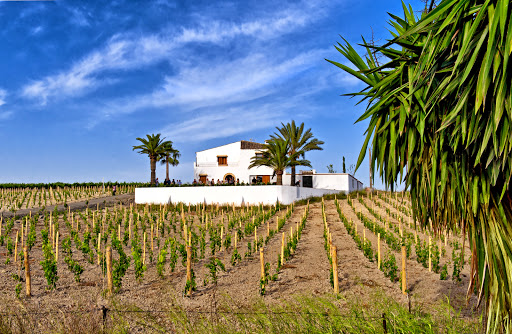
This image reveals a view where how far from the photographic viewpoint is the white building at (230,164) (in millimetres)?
46219

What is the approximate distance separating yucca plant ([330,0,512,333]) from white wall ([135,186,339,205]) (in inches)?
1007

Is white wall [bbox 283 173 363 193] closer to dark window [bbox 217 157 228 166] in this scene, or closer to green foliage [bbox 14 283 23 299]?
dark window [bbox 217 157 228 166]

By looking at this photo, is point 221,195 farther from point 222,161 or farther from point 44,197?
point 44,197

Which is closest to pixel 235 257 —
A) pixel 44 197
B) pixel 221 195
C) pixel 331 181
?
pixel 221 195

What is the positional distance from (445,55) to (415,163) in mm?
1451

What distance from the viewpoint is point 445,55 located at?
467cm

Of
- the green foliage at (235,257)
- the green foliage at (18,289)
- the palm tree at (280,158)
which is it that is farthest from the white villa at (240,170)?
the green foliage at (18,289)

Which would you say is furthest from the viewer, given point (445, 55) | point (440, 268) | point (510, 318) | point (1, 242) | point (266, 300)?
point (1, 242)

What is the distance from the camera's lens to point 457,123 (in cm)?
449

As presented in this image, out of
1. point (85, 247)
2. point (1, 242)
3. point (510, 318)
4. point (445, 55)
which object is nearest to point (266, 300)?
point (510, 318)

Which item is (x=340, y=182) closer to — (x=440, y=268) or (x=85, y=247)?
(x=440, y=268)

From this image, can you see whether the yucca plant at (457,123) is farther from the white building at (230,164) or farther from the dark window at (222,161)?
the dark window at (222,161)

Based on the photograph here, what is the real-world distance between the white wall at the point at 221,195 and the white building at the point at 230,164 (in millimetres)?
11516

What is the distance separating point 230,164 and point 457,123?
43194mm
